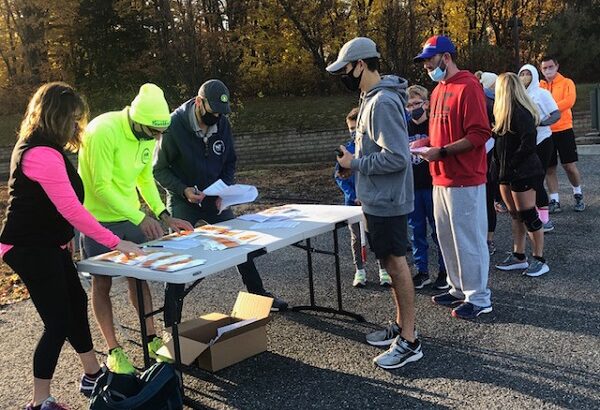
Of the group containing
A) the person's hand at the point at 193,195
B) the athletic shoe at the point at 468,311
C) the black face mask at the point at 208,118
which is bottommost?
the athletic shoe at the point at 468,311

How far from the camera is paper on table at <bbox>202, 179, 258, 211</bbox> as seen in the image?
13.5ft

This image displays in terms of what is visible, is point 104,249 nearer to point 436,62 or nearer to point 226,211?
point 226,211

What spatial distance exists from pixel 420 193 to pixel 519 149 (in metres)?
0.90

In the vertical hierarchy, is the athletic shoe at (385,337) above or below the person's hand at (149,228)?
below

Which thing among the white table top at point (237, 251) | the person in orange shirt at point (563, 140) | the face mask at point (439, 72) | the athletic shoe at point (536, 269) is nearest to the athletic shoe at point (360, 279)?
the white table top at point (237, 251)

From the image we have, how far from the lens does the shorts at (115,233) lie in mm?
3752

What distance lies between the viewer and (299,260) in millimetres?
6309

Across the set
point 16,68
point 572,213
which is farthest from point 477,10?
point 572,213

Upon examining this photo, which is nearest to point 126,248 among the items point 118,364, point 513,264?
point 118,364

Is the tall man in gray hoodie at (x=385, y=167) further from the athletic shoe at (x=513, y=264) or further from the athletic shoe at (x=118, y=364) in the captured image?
the athletic shoe at (x=513, y=264)

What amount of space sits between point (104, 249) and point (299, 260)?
284cm

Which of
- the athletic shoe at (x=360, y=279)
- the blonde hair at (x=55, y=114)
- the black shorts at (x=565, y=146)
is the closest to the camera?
the blonde hair at (x=55, y=114)

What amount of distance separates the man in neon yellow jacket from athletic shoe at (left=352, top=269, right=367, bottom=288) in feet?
6.59

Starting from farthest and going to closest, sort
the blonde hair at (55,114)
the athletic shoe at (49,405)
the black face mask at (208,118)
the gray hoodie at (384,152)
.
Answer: the black face mask at (208,118)
the gray hoodie at (384,152)
the athletic shoe at (49,405)
the blonde hair at (55,114)
